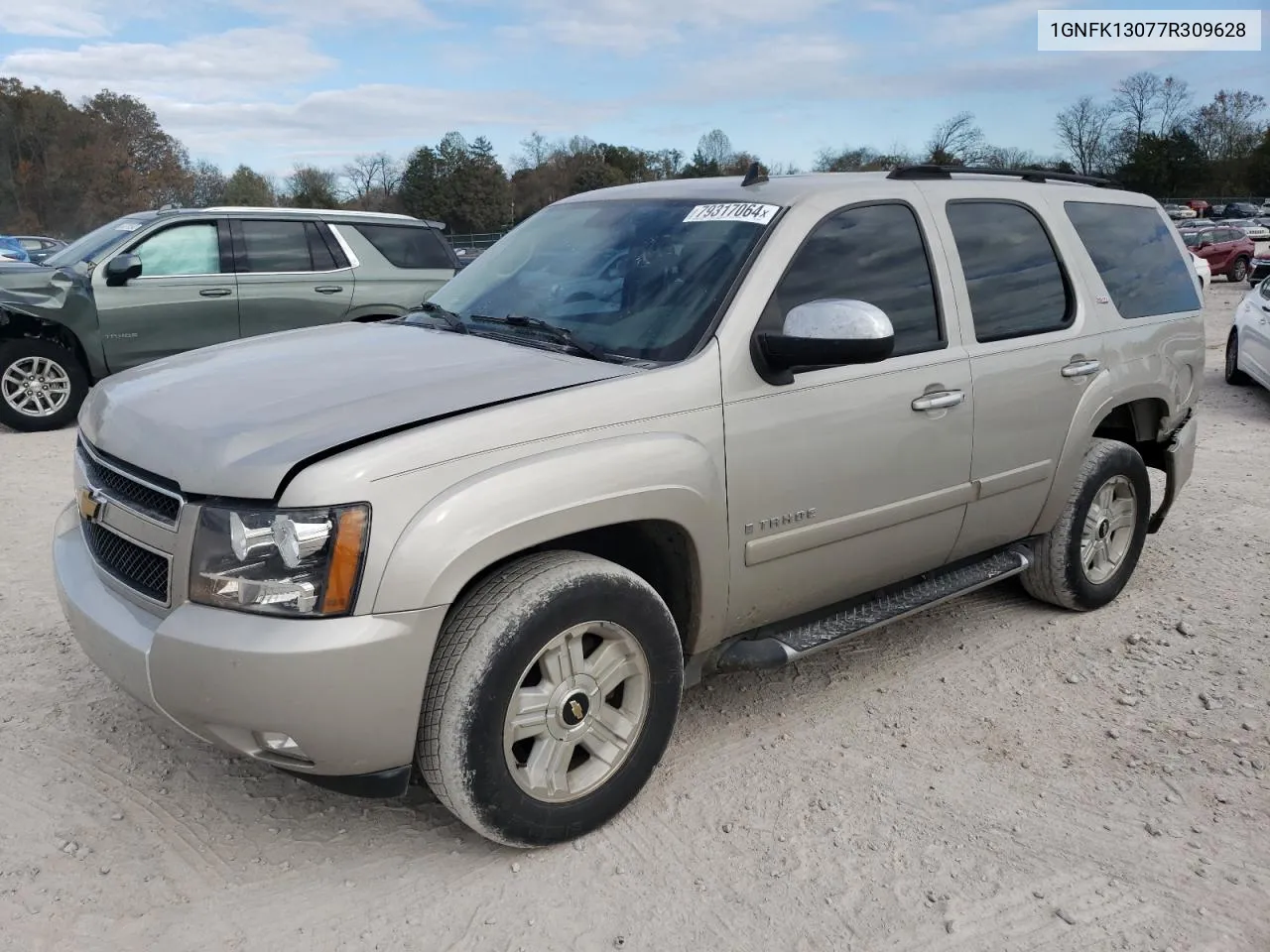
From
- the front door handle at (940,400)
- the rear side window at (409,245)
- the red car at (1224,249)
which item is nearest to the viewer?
the front door handle at (940,400)

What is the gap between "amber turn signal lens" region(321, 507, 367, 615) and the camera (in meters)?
2.45

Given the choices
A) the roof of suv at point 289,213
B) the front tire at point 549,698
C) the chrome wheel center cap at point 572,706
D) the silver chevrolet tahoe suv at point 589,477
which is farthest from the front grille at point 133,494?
the roof of suv at point 289,213

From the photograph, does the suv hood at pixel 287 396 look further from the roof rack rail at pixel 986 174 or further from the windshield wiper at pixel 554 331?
the roof rack rail at pixel 986 174

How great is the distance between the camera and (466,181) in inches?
2053

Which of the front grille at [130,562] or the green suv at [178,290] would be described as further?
the green suv at [178,290]

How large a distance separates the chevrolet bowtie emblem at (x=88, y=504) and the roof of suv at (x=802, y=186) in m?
2.11

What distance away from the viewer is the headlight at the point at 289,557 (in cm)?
245

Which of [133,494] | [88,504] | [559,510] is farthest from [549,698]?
[88,504]

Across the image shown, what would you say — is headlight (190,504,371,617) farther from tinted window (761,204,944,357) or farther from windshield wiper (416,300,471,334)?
tinted window (761,204,944,357)

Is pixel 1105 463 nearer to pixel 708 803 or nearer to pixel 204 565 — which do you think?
pixel 708 803

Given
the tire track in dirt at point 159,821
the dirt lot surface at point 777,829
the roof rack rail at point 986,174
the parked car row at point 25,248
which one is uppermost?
the parked car row at point 25,248

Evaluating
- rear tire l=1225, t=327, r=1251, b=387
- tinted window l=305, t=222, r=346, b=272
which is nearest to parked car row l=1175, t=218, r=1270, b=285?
rear tire l=1225, t=327, r=1251, b=387

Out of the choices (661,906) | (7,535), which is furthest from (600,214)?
(7,535)

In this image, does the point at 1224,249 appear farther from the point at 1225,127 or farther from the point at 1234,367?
the point at 1225,127
